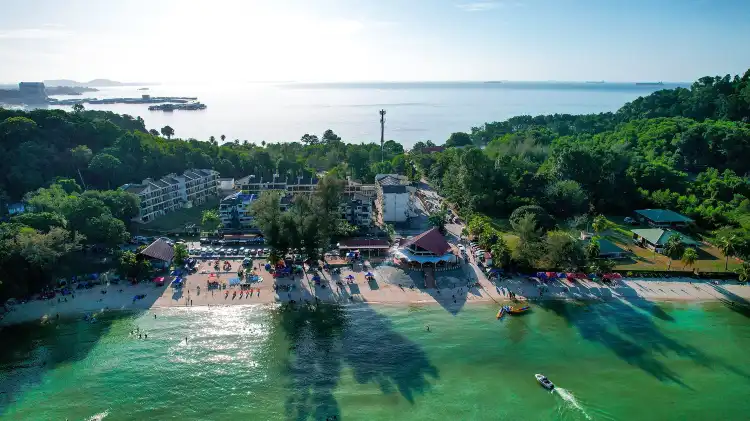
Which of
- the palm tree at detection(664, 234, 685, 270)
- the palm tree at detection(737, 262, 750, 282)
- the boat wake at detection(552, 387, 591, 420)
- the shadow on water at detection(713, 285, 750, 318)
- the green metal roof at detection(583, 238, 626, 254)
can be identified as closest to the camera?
the boat wake at detection(552, 387, 591, 420)

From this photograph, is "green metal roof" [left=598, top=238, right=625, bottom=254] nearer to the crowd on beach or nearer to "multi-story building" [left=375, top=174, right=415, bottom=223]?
the crowd on beach

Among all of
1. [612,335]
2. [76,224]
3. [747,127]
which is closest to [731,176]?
[747,127]

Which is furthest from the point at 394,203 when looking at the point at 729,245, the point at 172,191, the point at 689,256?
the point at 729,245

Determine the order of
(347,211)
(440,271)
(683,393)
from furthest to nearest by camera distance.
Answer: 1. (347,211)
2. (440,271)
3. (683,393)

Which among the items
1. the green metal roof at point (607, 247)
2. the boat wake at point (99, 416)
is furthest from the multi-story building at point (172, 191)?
the green metal roof at point (607, 247)

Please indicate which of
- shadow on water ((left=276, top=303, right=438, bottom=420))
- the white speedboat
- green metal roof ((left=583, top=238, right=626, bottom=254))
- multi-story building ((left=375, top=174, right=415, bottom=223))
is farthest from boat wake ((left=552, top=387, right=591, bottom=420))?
multi-story building ((left=375, top=174, right=415, bottom=223))

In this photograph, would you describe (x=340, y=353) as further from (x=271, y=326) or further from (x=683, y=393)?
(x=683, y=393)
